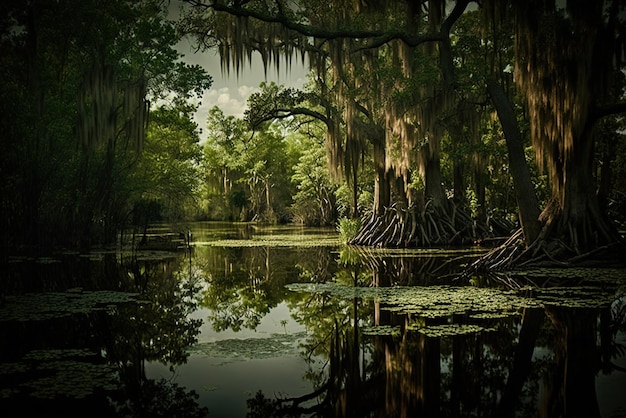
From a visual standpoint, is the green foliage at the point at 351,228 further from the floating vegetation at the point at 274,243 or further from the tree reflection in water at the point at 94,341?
the tree reflection in water at the point at 94,341

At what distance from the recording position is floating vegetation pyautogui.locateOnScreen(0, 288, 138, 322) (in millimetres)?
6016

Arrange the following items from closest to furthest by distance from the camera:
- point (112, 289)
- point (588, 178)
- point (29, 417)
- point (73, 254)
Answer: point (29, 417) → point (112, 289) → point (588, 178) → point (73, 254)

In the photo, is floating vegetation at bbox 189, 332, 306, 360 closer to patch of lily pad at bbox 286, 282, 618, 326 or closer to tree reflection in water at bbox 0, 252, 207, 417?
tree reflection in water at bbox 0, 252, 207, 417

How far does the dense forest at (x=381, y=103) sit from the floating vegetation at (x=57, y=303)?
4.54 metres

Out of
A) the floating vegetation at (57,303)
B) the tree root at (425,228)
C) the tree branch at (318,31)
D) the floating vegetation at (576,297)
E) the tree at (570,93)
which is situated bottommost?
the floating vegetation at (57,303)

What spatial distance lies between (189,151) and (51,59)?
12932 mm

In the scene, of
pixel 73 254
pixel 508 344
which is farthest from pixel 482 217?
pixel 508 344

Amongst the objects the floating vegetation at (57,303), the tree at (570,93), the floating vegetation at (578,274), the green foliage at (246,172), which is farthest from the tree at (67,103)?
the green foliage at (246,172)

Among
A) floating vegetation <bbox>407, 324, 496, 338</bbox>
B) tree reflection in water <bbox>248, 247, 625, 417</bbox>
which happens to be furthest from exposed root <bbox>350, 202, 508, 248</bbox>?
floating vegetation <bbox>407, 324, 496, 338</bbox>

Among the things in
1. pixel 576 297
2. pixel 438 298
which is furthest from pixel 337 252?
pixel 576 297

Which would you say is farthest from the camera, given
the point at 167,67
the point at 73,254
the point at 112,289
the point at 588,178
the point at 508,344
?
the point at 167,67

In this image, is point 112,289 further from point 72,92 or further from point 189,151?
point 189,151

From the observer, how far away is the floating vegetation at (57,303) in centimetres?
602

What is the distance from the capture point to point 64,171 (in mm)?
14203
